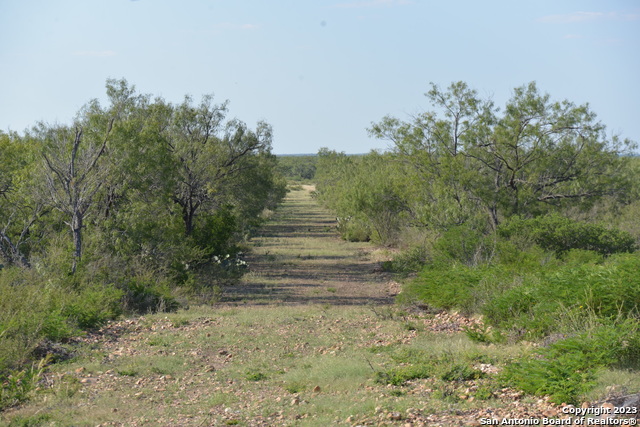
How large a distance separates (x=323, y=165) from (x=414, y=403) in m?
72.7

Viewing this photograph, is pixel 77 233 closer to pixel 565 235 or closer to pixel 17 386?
pixel 17 386

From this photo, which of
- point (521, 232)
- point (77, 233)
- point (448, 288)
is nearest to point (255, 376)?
point (448, 288)

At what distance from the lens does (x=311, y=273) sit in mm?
26047

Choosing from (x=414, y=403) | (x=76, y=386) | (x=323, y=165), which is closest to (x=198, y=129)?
(x=76, y=386)

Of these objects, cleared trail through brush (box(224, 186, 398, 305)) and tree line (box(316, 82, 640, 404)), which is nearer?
tree line (box(316, 82, 640, 404))

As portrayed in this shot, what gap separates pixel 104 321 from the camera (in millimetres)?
13422

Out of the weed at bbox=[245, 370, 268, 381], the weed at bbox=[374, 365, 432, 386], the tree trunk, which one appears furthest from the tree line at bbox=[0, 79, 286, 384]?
the weed at bbox=[374, 365, 432, 386]

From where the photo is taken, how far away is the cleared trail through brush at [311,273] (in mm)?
19547

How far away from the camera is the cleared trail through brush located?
19.5 m

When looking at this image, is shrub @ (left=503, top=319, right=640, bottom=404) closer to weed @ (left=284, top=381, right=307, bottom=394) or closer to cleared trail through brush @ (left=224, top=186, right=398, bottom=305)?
weed @ (left=284, top=381, right=307, bottom=394)

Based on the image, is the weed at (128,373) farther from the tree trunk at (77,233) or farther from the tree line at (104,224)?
the tree trunk at (77,233)

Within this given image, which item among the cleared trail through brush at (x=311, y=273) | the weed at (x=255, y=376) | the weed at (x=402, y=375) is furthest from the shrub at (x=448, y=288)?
the weed at (x=255, y=376)

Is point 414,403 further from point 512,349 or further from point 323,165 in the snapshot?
point 323,165

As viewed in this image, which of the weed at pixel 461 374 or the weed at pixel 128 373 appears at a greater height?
the weed at pixel 461 374
